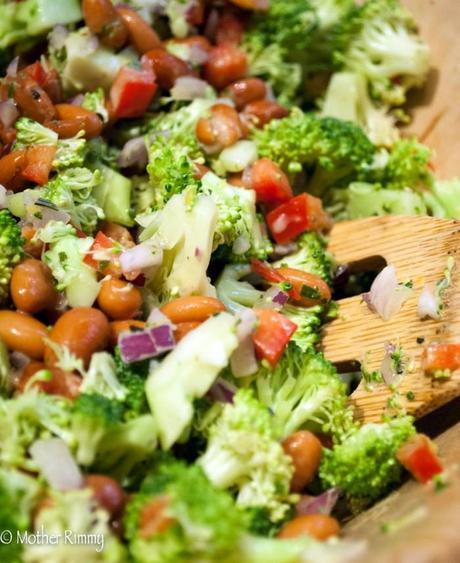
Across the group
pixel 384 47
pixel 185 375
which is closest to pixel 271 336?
pixel 185 375

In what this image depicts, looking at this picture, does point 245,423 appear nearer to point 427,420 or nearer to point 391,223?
point 427,420

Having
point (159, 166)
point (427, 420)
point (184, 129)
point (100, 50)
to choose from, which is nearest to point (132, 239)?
point (159, 166)

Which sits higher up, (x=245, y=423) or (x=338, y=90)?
(x=338, y=90)

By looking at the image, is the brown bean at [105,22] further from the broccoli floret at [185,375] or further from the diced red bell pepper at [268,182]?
the broccoli floret at [185,375]

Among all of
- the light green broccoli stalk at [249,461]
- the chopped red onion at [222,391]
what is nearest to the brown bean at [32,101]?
the chopped red onion at [222,391]

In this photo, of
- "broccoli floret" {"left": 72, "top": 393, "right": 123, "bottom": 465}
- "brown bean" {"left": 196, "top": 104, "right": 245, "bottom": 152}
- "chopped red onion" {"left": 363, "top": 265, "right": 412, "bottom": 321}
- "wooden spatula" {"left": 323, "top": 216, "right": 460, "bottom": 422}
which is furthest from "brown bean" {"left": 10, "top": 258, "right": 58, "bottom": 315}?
"chopped red onion" {"left": 363, "top": 265, "right": 412, "bottom": 321}

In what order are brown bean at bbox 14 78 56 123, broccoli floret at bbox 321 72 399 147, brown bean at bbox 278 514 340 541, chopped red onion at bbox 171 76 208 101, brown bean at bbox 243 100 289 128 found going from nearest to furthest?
1. brown bean at bbox 278 514 340 541
2. brown bean at bbox 14 78 56 123
3. chopped red onion at bbox 171 76 208 101
4. brown bean at bbox 243 100 289 128
5. broccoli floret at bbox 321 72 399 147

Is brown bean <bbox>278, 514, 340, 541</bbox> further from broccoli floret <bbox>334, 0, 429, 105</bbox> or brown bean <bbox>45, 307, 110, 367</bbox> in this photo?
broccoli floret <bbox>334, 0, 429, 105</bbox>
